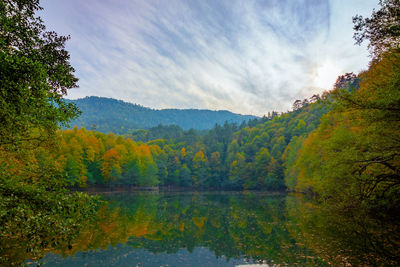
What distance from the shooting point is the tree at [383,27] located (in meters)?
15.6

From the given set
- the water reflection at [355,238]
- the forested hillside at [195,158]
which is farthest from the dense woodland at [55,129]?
the forested hillside at [195,158]

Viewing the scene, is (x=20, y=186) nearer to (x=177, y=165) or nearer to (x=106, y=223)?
(x=106, y=223)

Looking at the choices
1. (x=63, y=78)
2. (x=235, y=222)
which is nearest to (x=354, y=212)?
(x=235, y=222)

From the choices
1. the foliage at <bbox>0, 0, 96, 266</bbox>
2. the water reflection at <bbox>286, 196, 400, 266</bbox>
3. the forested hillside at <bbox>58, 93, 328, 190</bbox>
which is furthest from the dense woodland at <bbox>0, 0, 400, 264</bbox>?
the forested hillside at <bbox>58, 93, 328, 190</bbox>

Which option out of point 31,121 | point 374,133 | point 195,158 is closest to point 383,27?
point 374,133

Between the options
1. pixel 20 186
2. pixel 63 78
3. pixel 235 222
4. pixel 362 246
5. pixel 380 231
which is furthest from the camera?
pixel 235 222

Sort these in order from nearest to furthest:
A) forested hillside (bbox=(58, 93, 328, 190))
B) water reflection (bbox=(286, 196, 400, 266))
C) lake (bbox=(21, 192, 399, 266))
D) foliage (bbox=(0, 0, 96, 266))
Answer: foliage (bbox=(0, 0, 96, 266)) < water reflection (bbox=(286, 196, 400, 266)) < lake (bbox=(21, 192, 399, 266)) < forested hillside (bbox=(58, 93, 328, 190))

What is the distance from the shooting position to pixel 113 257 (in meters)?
16.9

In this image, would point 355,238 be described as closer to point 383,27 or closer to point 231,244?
point 231,244

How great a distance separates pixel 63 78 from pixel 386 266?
1986 centimetres

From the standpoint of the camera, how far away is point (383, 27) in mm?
16266

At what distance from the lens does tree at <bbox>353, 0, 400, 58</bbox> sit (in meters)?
15.6

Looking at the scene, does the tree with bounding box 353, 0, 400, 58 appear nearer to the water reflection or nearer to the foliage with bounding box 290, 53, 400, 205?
the foliage with bounding box 290, 53, 400, 205

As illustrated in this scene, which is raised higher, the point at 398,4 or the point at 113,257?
the point at 398,4
